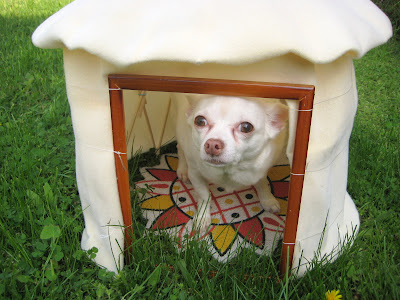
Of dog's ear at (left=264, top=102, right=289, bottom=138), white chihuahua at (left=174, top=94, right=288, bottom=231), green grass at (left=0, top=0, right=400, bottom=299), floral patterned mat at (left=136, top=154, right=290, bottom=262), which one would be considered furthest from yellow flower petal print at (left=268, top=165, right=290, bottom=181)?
dog's ear at (left=264, top=102, right=289, bottom=138)

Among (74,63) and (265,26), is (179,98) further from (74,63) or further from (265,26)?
(265,26)

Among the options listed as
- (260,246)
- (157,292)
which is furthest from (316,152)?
(157,292)

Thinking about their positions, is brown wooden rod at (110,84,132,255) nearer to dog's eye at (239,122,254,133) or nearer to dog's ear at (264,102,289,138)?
dog's eye at (239,122,254,133)

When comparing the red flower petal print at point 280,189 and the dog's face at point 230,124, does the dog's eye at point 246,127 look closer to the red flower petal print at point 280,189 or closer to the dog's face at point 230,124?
the dog's face at point 230,124

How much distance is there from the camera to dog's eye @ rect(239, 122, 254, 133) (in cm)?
153

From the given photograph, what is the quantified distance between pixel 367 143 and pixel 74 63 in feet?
5.80

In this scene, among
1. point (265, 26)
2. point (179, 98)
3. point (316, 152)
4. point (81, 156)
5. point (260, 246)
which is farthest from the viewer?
point (179, 98)

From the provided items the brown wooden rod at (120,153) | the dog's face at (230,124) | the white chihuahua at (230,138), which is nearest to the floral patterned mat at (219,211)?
the white chihuahua at (230,138)

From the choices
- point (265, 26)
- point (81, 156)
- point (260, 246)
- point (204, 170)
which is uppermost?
point (265, 26)

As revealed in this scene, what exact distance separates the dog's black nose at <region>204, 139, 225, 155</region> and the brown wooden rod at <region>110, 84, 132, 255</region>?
30 centimetres

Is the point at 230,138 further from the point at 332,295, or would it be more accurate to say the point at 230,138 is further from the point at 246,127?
the point at 332,295

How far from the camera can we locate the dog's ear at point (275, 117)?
1.62m

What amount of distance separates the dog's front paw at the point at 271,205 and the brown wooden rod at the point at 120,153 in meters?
0.83

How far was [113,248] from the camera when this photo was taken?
1.55m
